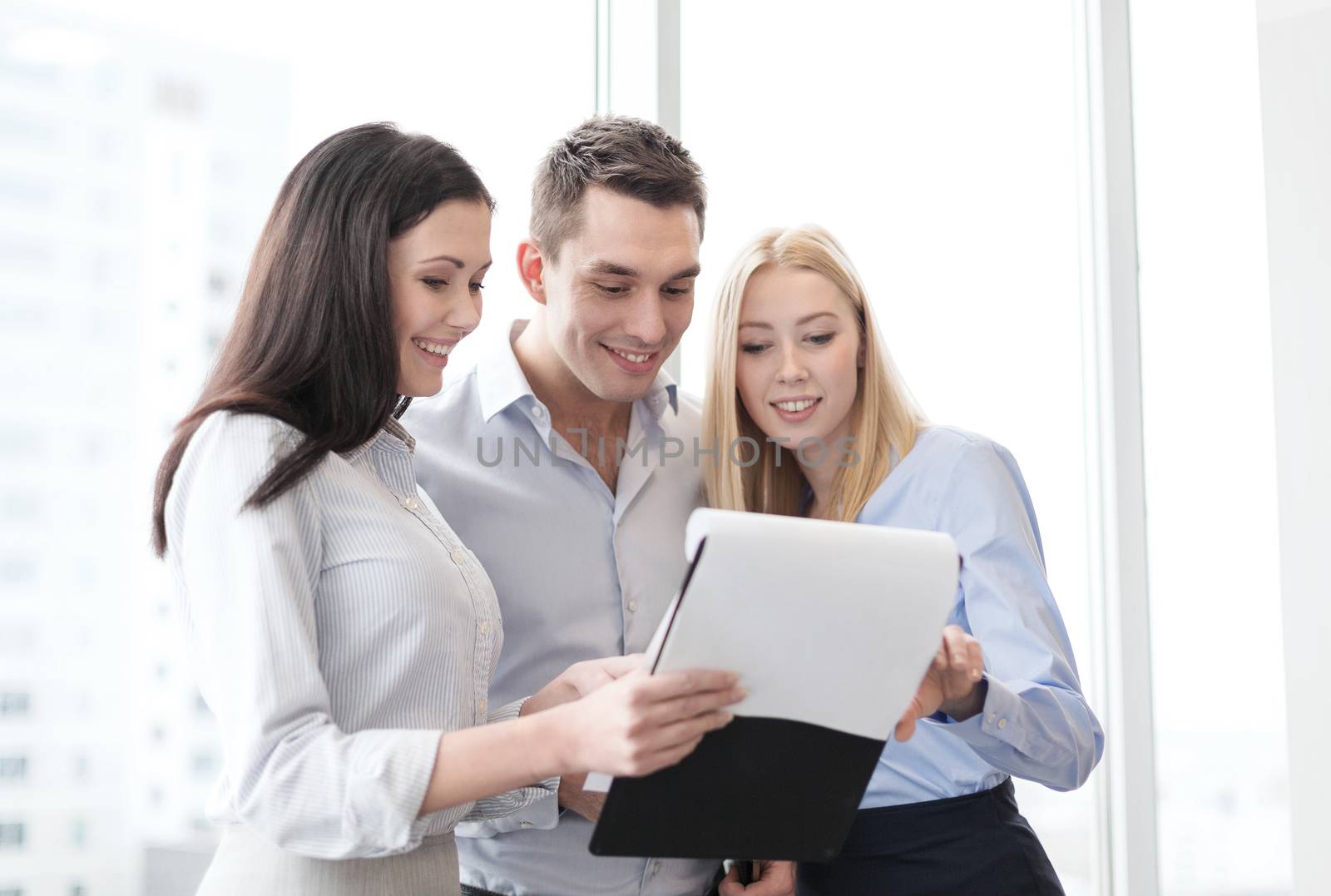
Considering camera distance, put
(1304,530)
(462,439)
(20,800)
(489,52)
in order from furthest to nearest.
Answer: (1304,530) → (489,52) → (462,439) → (20,800)

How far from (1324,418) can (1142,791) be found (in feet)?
A: 3.69

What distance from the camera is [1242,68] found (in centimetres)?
295

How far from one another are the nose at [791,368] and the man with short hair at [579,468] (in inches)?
6.5

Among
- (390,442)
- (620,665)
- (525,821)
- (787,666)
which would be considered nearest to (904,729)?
(787,666)

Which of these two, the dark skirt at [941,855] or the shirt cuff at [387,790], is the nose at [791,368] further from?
the shirt cuff at [387,790]

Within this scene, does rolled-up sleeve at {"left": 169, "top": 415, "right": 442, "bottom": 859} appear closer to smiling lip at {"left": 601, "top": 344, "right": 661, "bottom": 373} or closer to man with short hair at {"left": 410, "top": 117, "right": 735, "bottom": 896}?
man with short hair at {"left": 410, "top": 117, "right": 735, "bottom": 896}

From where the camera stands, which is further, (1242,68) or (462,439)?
(1242,68)

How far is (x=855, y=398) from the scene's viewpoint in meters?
1.84

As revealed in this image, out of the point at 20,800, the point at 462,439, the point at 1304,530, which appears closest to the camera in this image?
the point at 20,800

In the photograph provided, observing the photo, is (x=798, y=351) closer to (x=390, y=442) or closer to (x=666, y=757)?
(x=390, y=442)

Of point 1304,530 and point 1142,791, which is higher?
point 1304,530

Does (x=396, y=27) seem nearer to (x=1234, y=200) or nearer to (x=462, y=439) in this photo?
(x=462, y=439)

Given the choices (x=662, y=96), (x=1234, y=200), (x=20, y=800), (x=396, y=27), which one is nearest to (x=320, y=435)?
(x=20, y=800)

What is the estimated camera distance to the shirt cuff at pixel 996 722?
137cm
